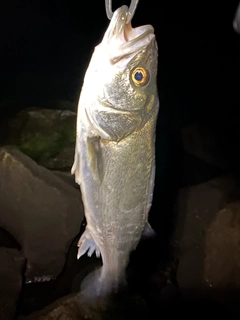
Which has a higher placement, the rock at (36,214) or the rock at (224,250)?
the rock at (36,214)

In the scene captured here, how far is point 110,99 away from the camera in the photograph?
153 cm

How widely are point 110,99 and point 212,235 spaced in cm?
167

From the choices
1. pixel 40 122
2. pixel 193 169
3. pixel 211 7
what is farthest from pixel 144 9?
pixel 193 169

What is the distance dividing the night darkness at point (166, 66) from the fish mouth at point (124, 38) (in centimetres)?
196

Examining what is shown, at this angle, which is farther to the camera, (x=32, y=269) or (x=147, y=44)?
(x=32, y=269)

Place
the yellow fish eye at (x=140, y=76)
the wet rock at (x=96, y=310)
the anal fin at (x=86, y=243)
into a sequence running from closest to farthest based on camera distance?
the yellow fish eye at (x=140, y=76)
the anal fin at (x=86, y=243)
the wet rock at (x=96, y=310)

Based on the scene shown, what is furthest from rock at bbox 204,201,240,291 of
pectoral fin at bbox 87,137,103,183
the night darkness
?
pectoral fin at bbox 87,137,103,183

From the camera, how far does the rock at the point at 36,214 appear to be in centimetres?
276

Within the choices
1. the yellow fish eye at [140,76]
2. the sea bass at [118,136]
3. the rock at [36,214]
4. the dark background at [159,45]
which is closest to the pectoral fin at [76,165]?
the sea bass at [118,136]

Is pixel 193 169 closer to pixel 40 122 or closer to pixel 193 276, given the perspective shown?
pixel 193 276

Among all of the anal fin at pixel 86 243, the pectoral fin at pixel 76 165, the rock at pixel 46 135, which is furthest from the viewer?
the rock at pixel 46 135

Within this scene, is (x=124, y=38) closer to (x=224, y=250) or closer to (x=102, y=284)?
(x=102, y=284)

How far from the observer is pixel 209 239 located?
2844mm

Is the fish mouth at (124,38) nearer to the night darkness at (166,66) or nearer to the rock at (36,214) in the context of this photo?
the rock at (36,214)
